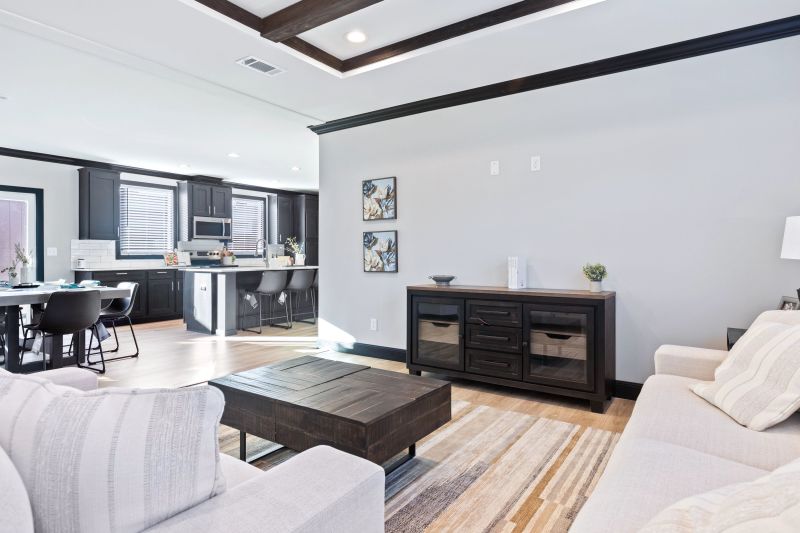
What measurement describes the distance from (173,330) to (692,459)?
655cm

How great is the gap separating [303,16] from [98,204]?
580 centimetres

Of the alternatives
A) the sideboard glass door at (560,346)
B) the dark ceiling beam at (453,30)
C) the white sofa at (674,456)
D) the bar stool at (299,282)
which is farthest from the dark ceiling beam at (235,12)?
the bar stool at (299,282)

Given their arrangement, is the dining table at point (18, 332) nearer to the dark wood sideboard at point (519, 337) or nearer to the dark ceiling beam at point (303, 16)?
the dark ceiling beam at point (303, 16)

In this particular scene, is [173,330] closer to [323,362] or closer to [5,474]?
[323,362]

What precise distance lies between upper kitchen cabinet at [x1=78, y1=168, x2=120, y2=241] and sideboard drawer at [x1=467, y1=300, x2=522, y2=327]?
243 inches

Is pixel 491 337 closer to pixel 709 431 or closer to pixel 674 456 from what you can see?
pixel 709 431

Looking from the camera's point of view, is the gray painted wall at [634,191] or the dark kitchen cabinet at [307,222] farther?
the dark kitchen cabinet at [307,222]

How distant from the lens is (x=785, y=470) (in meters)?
0.79

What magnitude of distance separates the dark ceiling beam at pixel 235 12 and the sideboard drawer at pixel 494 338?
8.68ft

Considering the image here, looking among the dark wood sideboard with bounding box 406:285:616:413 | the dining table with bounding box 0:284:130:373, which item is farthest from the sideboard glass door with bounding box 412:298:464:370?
the dining table with bounding box 0:284:130:373

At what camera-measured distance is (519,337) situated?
3.42 m

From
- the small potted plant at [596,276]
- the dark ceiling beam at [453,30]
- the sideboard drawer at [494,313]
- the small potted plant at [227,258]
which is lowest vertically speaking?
the sideboard drawer at [494,313]

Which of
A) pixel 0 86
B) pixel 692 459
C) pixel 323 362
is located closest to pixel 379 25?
pixel 323 362

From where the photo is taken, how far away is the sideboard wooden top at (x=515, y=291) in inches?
125
